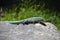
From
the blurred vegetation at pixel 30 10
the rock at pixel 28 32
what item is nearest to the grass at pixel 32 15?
the blurred vegetation at pixel 30 10

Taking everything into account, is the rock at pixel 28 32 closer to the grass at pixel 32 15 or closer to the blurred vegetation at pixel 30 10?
the grass at pixel 32 15

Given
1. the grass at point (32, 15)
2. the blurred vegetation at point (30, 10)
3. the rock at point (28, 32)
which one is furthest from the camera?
the blurred vegetation at point (30, 10)

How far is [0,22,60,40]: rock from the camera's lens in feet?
14.5

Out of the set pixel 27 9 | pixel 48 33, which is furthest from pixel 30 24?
pixel 27 9

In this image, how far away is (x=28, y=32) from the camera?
467 centimetres

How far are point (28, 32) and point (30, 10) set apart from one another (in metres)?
1.85

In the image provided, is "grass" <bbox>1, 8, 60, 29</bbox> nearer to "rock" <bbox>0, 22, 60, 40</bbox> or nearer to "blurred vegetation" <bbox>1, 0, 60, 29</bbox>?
"blurred vegetation" <bbox>1, 0, 60, 29</bbox>

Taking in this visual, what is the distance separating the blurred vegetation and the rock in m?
1.04

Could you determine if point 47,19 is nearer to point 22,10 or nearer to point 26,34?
point 22,10

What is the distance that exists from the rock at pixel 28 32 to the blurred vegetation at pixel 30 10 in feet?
3.42

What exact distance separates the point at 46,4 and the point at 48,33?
6.69ft

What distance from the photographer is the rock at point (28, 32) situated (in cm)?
443

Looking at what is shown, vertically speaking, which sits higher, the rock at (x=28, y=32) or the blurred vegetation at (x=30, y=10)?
the blurred vegetation at (x=30, y=10)

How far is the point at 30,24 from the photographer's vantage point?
5.25m
